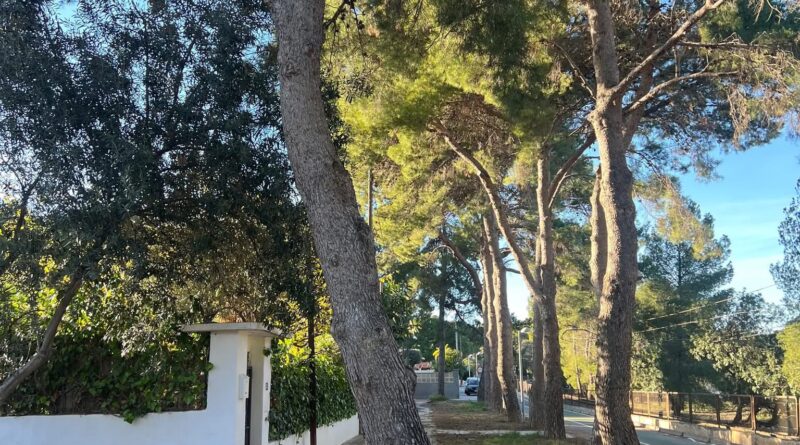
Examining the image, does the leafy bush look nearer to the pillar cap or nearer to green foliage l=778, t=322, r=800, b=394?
the pillar cap

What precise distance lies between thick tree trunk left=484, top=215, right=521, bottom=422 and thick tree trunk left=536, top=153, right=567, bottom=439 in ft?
17.4

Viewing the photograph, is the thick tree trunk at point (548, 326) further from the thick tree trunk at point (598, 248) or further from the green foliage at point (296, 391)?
the green foliage at point (296, 391)

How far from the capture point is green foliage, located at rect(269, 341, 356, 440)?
1000 cm

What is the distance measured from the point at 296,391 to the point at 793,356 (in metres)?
18.0

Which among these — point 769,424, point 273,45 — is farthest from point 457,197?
point 273,45

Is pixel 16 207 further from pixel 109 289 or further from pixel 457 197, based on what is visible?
pixel 457 197

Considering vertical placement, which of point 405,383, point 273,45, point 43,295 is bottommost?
point 405,383

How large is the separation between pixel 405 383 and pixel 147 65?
4.55 metres

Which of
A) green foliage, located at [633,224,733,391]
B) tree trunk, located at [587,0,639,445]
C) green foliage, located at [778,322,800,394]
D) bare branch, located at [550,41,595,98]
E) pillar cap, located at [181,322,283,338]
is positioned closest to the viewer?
pillar cap, located at [181,322,283,338]

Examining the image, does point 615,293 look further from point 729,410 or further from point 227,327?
point 729,410

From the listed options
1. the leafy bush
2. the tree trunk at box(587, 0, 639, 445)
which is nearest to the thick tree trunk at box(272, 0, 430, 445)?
the leafy bush

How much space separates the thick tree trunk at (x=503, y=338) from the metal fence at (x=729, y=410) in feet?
21.3

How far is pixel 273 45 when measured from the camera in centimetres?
830

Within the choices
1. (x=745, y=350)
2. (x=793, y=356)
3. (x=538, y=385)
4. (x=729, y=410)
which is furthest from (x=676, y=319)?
(x=538, y=385)
